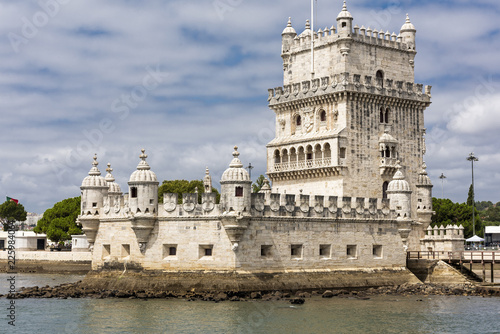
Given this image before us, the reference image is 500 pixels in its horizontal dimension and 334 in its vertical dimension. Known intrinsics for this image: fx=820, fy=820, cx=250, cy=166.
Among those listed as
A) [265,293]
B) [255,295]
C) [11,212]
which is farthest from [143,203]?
[11,212]

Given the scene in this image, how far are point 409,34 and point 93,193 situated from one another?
97.9 feet

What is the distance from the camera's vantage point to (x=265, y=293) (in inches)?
2079

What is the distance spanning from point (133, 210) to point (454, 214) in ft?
181

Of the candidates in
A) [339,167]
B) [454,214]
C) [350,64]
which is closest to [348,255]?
[339,167]

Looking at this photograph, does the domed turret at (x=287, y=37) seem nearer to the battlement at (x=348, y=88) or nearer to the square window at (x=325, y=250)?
the battlement at (x=348, y=88)

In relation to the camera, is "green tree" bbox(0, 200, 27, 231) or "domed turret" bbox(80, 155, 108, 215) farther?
"green tree" bbox(0, 200, 27, 231)

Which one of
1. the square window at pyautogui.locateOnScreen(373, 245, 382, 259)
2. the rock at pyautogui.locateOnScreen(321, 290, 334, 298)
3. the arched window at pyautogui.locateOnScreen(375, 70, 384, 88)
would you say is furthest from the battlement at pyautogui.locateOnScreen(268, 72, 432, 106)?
the rock at pyautogui.locateOnScreen(321, 290, 334, 298)

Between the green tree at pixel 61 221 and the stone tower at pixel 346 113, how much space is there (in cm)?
3863

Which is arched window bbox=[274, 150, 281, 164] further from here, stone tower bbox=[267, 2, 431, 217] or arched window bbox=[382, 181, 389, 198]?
arched window bbox=[382, 181, 389, 198]

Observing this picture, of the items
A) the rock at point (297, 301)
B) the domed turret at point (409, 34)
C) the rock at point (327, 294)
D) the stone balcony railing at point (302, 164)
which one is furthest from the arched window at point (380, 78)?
the rock at point (297, 301)

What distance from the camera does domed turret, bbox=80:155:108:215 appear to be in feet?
195

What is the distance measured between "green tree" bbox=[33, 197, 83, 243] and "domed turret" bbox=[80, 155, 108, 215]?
126ft

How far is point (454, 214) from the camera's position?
9862 centimetres

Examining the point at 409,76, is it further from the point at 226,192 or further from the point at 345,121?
the point at 226,192
